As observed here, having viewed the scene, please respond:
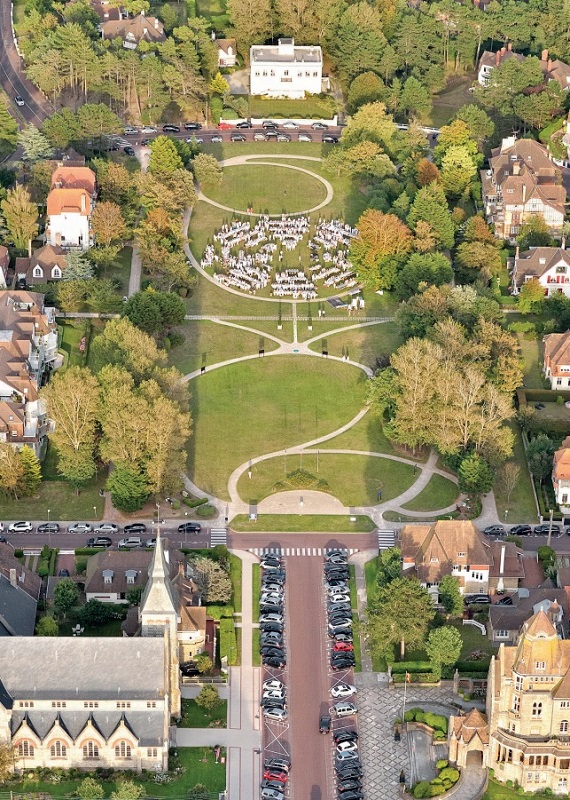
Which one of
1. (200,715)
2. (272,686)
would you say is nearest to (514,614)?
(272,686)

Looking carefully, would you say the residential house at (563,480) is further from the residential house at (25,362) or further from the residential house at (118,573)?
the residential house at (25,362)

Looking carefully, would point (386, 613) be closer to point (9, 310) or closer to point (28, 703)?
point (28, 703)

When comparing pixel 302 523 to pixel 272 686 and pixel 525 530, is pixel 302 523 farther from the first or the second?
pixel 272 686

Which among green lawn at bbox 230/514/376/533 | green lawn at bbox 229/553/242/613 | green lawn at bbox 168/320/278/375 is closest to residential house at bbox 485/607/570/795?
green lawn at bbox 229/553/242/613

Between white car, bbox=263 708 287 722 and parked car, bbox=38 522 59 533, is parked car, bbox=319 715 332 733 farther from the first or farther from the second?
parked car, bbox=38 522 59 533

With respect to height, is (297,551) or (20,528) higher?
(297,551)

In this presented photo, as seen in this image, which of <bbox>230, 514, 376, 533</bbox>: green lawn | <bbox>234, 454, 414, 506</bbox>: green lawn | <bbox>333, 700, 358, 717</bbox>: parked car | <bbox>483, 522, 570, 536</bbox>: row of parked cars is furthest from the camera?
<bbox>234, 454, 414, 506</bbox>: green lawn
